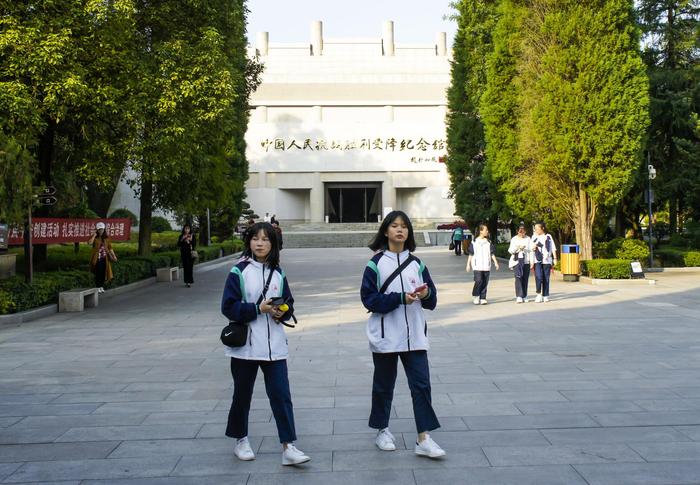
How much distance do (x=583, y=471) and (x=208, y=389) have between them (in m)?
3.79

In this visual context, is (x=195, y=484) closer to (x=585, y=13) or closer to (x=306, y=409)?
(x=306, y=409)

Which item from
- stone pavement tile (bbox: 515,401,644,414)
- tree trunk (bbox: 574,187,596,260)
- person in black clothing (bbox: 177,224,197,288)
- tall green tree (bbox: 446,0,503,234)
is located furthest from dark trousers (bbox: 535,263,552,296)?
tall green tree (bbox: 446,0,503,234)

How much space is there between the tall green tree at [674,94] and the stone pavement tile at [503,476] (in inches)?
844

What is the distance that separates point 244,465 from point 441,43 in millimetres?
64403

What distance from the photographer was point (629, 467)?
15.1 ft

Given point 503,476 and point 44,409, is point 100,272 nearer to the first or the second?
point 44,409

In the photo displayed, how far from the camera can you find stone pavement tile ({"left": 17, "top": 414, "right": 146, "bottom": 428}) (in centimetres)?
591

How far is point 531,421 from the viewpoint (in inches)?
227

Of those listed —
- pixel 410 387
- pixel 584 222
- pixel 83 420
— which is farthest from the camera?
pixel 584 222

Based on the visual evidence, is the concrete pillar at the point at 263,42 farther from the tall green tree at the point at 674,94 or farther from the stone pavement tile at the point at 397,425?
the stone pavement tile at the point at 397,425

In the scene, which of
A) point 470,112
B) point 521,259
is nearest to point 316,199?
point 470,112

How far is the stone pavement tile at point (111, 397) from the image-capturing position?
6.72 meters

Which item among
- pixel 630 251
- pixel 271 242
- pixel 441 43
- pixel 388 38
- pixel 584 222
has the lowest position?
pixel 630 251

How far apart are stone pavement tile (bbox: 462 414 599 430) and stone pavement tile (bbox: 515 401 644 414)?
0.13m
